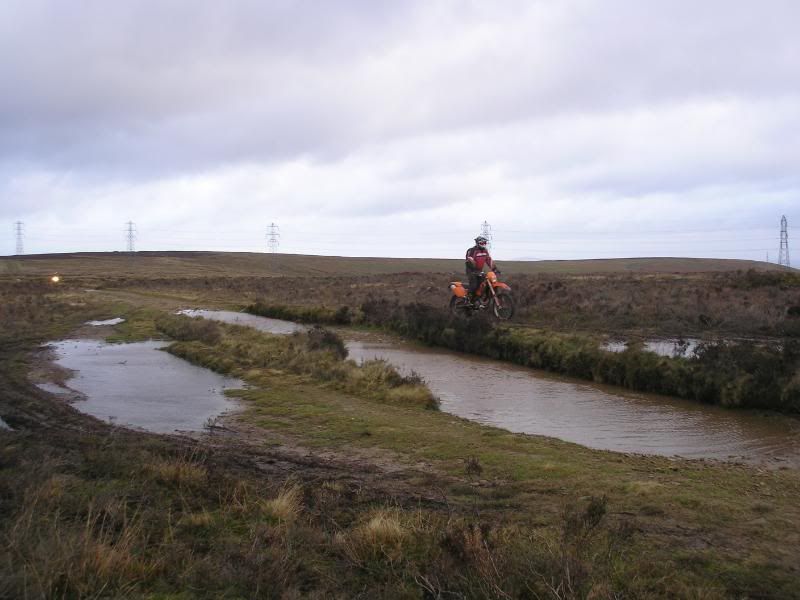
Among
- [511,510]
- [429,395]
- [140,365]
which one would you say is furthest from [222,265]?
[511,510]

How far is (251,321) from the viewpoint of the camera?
3059 centimetres

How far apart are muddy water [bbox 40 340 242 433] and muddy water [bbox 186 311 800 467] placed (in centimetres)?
507

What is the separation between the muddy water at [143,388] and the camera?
11.9m

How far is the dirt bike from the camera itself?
20375 mm

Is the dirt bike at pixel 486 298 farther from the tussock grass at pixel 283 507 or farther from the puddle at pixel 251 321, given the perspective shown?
the tussock grass at pixel 283 507

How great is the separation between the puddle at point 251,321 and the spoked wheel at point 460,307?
6570 mm

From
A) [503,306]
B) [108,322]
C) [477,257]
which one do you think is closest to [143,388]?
[477,257]

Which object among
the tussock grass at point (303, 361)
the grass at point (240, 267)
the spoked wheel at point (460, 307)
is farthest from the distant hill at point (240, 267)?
the tussock grass at point (303, 361)

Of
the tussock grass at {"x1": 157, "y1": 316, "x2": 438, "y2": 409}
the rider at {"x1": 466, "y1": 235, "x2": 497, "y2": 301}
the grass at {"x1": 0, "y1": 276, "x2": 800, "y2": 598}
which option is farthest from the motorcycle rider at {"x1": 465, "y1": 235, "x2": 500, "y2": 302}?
the grass at {"x1": 0, "y1": 276, "x2": 800, "y2": 598}

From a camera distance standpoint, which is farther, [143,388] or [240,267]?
[240,267]

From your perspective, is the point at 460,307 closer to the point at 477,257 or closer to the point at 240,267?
the point at 477,257

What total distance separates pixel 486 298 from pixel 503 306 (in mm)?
1377

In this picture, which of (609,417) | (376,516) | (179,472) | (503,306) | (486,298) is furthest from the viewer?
(503,306)

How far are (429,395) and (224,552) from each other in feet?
27.9
